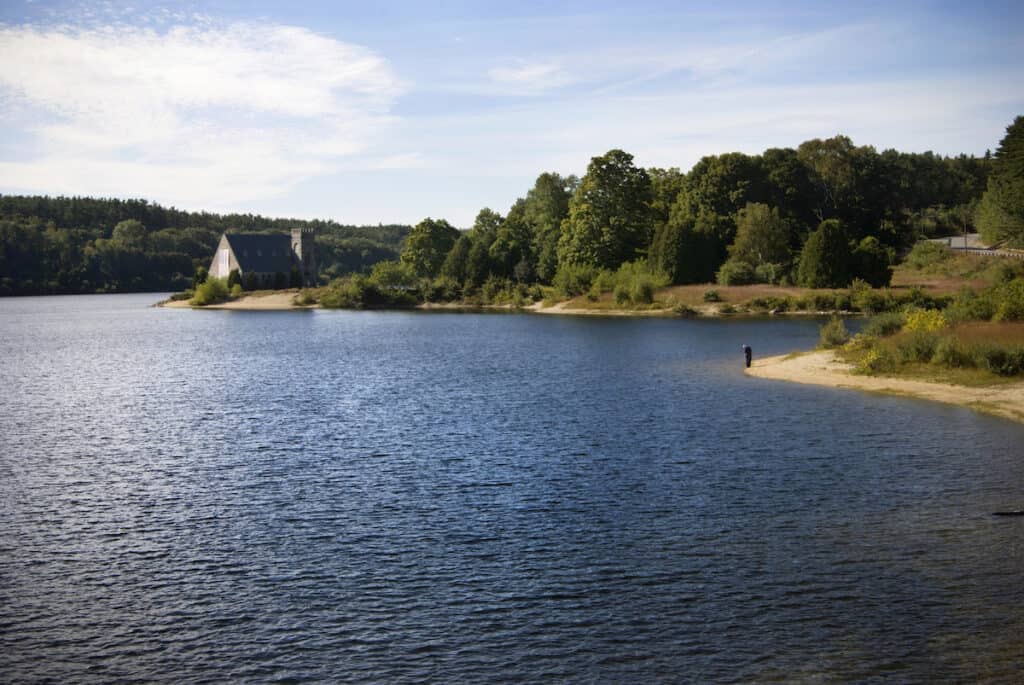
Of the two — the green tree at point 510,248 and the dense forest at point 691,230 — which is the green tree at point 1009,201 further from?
A: the green tree at point 510,248

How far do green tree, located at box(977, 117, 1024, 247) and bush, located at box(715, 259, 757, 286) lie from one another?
26026mm

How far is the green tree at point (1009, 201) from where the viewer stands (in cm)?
9081

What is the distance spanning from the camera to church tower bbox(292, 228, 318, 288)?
153750 mm

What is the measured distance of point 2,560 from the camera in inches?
726

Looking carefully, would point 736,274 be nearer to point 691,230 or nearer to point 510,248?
point 691,230

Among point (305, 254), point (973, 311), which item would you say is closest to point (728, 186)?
point (973, 311)

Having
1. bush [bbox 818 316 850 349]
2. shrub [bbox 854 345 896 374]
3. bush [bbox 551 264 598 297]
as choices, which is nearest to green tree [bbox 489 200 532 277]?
bush [bbox 551 264 598 297]

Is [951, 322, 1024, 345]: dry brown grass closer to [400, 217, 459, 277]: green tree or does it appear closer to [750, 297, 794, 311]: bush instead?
[750, 297, 794, 311]: bush

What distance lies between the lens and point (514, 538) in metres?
19.2

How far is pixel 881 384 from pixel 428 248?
103829 mm

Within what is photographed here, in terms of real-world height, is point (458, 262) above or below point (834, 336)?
above

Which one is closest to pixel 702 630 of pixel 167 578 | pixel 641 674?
pixel 641 674

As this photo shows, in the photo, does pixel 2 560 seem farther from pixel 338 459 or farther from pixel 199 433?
pixel 199 433

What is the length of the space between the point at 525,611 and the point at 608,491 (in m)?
7.76
